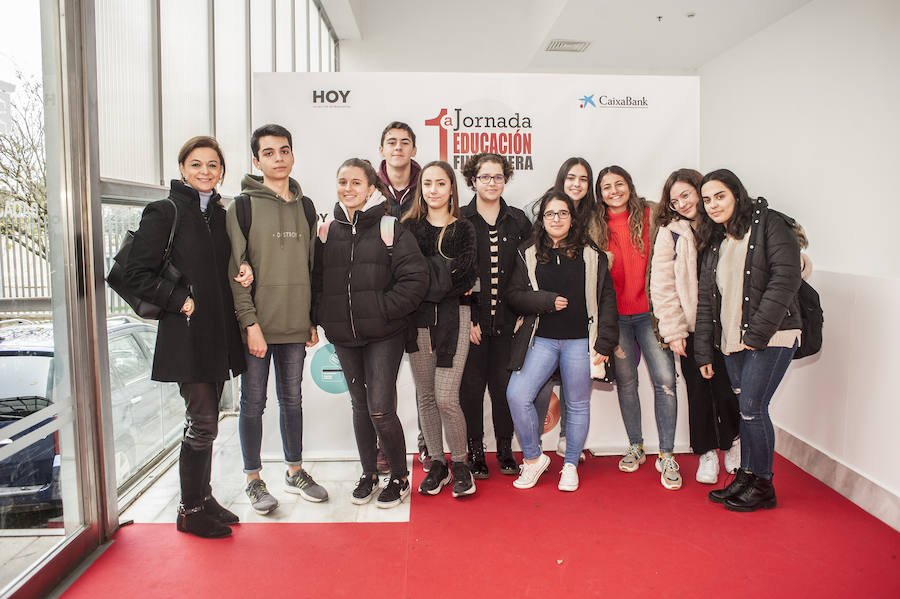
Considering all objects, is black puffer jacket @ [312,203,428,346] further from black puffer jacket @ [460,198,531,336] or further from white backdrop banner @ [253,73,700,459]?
white backdrop banner @ [253,73,700,459]

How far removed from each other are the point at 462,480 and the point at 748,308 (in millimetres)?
1525

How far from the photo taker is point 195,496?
247 cm

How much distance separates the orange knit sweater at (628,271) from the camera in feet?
9.71

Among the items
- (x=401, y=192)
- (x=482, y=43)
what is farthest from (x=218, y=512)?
(x=482, y=43)

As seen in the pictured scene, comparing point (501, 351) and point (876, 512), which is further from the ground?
point (501, 351)

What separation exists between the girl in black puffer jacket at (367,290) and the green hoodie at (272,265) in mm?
89

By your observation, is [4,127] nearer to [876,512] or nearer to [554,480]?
[554,480]

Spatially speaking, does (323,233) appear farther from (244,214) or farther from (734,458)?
(734,458)

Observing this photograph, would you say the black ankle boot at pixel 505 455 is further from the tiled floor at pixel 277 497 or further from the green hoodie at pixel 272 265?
the green hoodie at pixel 272 265

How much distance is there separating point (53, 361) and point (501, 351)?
6.32 feet

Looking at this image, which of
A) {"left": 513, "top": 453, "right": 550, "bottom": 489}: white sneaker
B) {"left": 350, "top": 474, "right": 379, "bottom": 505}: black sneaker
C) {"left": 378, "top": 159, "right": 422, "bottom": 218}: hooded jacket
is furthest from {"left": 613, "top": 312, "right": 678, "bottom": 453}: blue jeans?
{"left": 350, "top": 474, "right": 379, "bottom": 505}: black sneaker

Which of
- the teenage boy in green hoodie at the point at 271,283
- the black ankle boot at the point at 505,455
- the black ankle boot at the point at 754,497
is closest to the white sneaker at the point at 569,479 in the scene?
the black ankle boot at the point at 505,455

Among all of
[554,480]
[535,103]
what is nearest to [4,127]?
[535,103]

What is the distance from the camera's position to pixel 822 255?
5836mm
